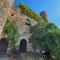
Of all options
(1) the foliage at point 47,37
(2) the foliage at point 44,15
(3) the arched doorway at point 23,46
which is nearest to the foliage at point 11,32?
(3) the arched doorway at point 23,46

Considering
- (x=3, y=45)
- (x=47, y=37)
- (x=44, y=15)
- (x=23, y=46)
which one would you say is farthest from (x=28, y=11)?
(x=47, y=37)

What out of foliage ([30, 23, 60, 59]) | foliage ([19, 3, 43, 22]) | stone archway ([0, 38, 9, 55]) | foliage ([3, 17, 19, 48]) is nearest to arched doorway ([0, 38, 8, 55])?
stone archway ([0, 38, 9, 55])

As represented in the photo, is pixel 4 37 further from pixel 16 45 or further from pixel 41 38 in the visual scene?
pixel 41 38

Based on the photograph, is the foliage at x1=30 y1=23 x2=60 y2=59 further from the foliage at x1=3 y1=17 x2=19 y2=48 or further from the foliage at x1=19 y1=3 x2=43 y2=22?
the foliage at x1=19 y1=3 x2=43 y2=22

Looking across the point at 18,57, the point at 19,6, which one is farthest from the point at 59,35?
the point at 19,6

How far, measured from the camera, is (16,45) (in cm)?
1908

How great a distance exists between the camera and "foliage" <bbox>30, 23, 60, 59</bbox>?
53.8 feet

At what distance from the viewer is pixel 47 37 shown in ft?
55.0

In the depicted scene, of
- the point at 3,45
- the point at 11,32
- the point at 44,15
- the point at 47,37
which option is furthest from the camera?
the point at 44,15

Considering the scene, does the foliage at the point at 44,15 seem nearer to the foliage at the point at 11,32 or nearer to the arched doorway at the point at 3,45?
the foliage at the point at 11,32

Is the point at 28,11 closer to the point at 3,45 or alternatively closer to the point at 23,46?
the point at 23,46

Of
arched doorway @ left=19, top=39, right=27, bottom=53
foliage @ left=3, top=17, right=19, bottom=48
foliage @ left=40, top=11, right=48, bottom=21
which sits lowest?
arched doorway @ left=19, top=39, right=27, bottom=53

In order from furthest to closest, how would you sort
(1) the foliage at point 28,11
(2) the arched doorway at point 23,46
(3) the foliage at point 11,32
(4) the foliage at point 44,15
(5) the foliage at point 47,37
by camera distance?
(1) the foliage at point 28,11 < (4) the foliage at point 44,15 < (2) the arched doorway at point 23,46 < (3) the foliage at point 11,32 < (5) the foliage at point 47,37

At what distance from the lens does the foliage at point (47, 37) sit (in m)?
16.4
